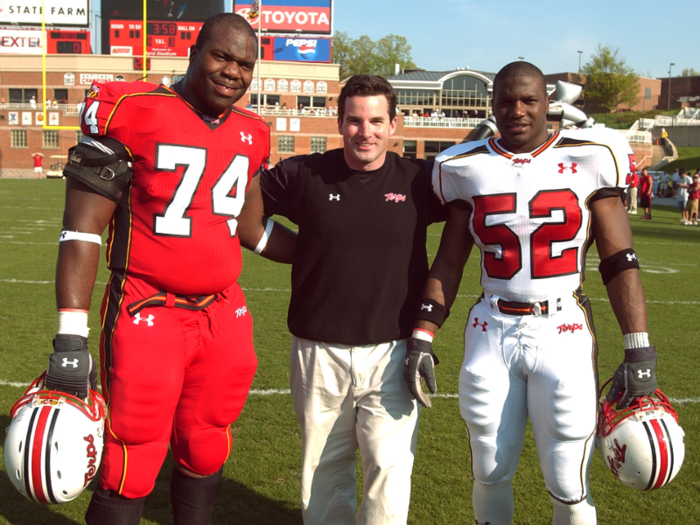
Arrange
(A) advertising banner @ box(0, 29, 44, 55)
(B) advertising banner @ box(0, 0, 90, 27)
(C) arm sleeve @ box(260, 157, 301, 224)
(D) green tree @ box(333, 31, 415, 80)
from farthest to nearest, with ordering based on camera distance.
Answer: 1. (D) green tree @ box(333, 31, 415, 80)
2. (A) advertising banner @ box(0, 29, 44, 55)
3. (B) advertising banner @ box(0, 0, 90, 27)
4. (C) arm sleeve @ box(260, 157, 301, 224)

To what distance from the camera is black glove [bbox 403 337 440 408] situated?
2680 millimetres

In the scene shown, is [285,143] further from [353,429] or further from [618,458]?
[618,458]

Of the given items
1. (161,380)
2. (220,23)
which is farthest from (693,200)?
(161,380)

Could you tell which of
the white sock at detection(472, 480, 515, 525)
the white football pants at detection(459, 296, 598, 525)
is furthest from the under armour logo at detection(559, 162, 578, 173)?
the white sock at detection(472, 480, 515, 525)

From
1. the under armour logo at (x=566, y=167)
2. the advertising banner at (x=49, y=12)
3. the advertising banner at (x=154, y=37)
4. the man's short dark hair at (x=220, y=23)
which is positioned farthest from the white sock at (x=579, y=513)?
the advertising banner at (x=49, y=12)

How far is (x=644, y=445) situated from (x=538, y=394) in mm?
397

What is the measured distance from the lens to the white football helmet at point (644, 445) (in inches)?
94.7

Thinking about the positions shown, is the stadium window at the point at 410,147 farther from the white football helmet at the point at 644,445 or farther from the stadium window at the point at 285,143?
the white football helmet at the point at 644,445

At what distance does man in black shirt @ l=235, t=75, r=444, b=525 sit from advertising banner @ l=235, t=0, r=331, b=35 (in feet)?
166

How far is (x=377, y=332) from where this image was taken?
2.74 metres

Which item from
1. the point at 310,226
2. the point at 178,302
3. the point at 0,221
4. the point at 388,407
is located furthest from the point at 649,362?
the point at 0,221

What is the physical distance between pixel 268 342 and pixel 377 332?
3623mm

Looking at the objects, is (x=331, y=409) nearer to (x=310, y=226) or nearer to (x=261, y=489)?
(x=310, y=226)

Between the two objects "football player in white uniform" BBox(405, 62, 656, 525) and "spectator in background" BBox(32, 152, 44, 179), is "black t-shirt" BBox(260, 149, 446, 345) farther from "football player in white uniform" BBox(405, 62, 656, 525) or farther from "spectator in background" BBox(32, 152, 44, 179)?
"spectator in background" BBox(32, 152, 44, 179)
